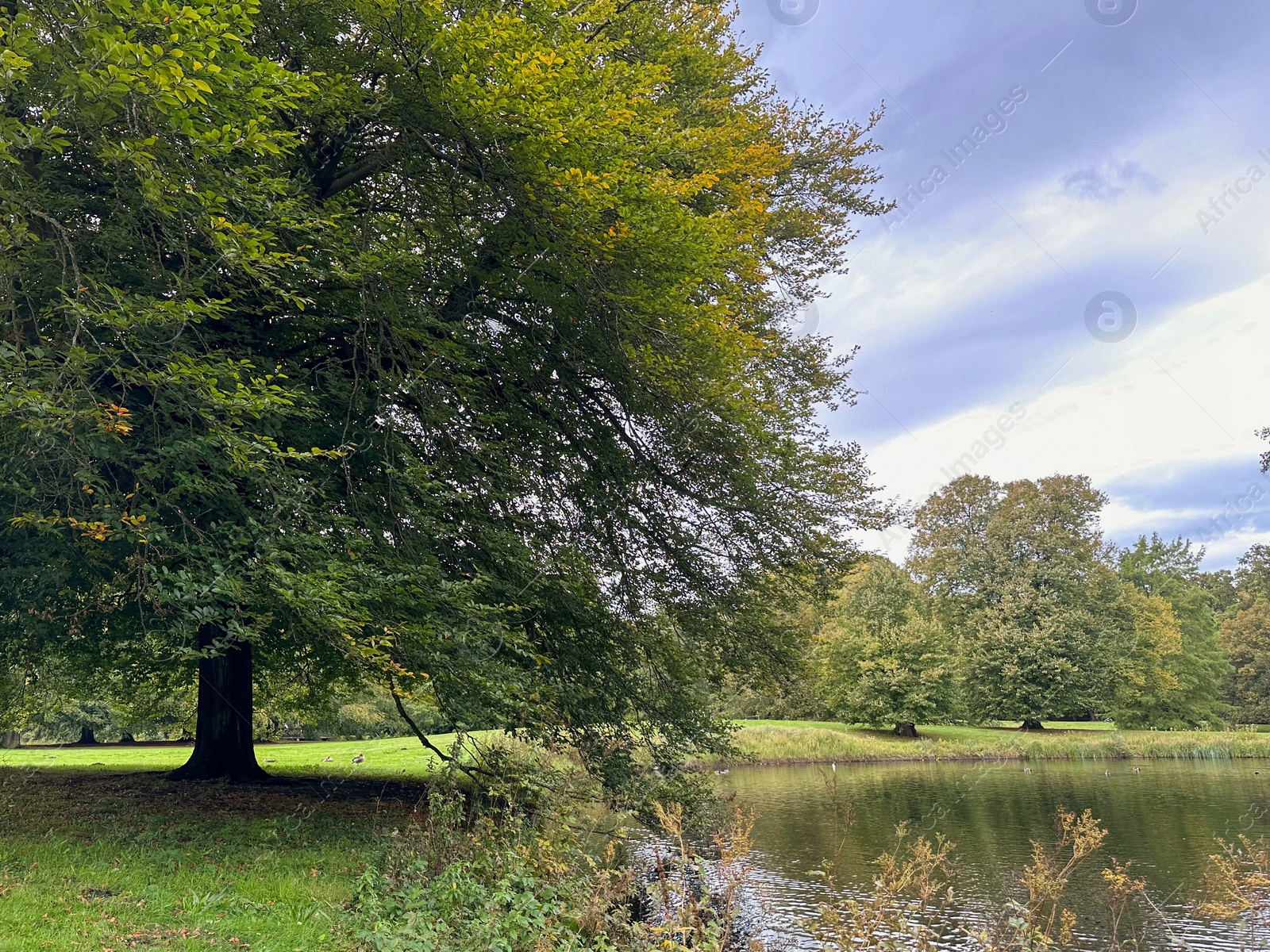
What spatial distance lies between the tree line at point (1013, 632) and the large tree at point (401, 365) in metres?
28.3

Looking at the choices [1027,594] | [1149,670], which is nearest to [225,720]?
[1027,594]

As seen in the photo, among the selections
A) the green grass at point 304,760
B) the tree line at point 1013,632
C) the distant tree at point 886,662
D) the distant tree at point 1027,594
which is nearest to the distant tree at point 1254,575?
the tree line at point 1013,632

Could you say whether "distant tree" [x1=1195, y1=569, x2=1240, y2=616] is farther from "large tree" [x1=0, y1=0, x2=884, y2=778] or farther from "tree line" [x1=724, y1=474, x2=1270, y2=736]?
"large tree" [x1=0, y1=0, x2=884, y2=778]

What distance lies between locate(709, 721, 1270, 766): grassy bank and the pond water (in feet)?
8.90

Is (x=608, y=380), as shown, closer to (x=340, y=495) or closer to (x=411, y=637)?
(x=340, y=495)

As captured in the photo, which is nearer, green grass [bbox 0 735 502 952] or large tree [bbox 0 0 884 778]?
green grass [bbox 0 735 502 952]

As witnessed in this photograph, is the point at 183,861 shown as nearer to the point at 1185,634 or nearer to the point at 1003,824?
the point at 1003,824

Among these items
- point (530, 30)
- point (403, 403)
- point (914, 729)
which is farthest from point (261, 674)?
point (914, 729)

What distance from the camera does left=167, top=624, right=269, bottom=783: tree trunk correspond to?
1475 centimetres

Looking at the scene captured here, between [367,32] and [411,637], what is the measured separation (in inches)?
331

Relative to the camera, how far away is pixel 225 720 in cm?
1501

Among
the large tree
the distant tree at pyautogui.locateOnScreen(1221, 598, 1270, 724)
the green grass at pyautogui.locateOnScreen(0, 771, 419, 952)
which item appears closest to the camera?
the green grass at pyautogui.locateOnScreen(0, 771, 419, 952)

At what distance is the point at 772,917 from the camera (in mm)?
11852

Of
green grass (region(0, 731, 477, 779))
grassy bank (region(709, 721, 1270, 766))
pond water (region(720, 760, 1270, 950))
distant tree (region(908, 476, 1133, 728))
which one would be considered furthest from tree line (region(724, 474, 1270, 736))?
green grass (region(0, 731, 477, 779))
